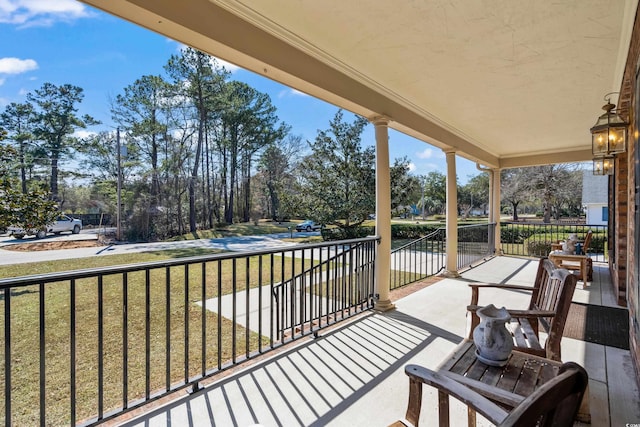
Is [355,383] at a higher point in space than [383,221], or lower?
lower

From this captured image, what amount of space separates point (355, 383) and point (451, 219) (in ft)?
13.5

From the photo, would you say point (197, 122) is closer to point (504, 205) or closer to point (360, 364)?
point (360, 364)

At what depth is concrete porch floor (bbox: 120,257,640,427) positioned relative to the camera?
1729mm

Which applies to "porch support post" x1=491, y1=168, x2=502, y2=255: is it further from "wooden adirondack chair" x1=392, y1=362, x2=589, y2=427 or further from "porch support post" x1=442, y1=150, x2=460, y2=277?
"wooden adirondack chair" x1=392, y1=362, x2=589, y2=427

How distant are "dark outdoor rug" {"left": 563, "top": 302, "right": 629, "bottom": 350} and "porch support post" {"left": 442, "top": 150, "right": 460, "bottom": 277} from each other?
1.82m

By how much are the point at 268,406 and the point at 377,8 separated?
8.93 feet

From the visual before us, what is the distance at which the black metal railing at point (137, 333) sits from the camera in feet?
5.22

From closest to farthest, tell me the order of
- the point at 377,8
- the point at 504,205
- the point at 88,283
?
the point at 377,8 → the point at 88,283 → the point at 504,205

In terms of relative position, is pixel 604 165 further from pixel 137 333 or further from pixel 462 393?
pixel 137 333

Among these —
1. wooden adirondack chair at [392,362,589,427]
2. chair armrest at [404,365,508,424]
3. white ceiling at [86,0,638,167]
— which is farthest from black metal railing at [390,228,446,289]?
wooden adirondack chair at [392,362,589,427]

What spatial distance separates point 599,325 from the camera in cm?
315

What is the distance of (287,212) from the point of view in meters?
14.9

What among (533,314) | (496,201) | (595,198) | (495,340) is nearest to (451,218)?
(496,201)

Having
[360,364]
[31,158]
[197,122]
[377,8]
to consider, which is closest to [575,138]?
[377,8]
